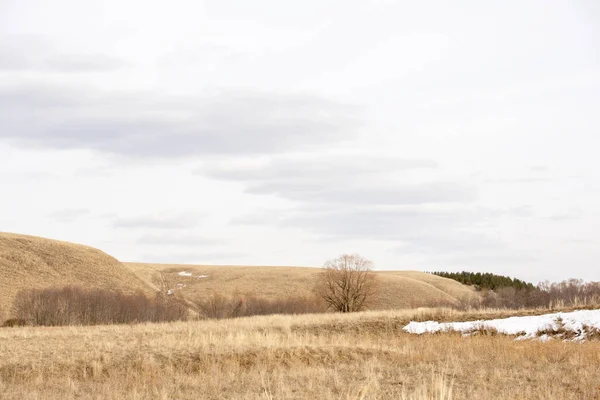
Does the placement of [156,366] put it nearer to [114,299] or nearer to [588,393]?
[588,393]

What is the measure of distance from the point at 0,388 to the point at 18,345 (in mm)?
7451

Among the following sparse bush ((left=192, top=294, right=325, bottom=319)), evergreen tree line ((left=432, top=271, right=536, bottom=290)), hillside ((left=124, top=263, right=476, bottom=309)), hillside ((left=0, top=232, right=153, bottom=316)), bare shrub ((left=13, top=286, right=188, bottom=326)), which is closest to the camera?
bare shrub ((left=13, top=286, right=188, bottom=326))

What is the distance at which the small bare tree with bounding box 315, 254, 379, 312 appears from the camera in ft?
219

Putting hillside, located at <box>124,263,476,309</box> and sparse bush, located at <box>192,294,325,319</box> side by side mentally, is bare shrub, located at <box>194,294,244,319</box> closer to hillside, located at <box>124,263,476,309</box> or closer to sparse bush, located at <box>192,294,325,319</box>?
sparse bush, located at <box>192,294,325,319</box>

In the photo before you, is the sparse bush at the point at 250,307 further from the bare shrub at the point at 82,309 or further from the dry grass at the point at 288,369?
the dry grass at the point at 288,369

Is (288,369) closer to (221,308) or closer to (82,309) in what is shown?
(82,309)

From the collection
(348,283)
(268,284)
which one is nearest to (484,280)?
(268,284)

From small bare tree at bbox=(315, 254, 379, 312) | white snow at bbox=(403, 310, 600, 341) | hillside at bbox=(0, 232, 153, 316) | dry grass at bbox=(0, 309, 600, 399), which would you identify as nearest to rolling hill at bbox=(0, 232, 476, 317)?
hillside at bbox=(0, 232, 153, 316)

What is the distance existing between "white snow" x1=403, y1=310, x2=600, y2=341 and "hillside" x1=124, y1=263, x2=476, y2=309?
6583cm

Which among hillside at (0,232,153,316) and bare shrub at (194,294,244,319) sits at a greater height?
hillside at (0,232,153,316)

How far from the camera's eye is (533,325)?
28891 millimetres

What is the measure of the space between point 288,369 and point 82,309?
38789 millimetres

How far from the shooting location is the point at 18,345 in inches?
872

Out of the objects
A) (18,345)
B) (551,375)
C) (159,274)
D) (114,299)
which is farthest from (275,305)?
(551,375)
